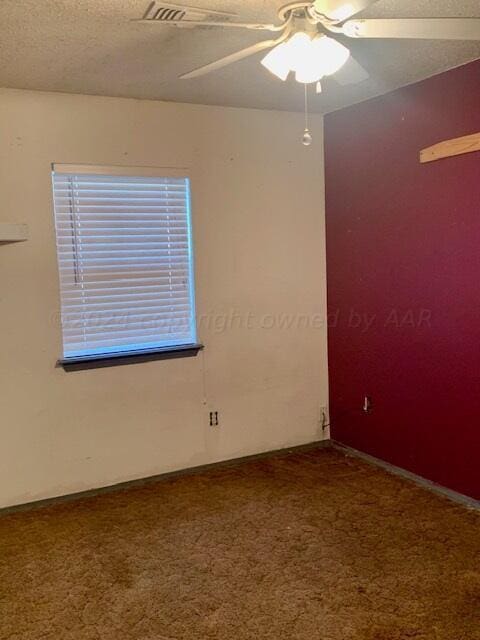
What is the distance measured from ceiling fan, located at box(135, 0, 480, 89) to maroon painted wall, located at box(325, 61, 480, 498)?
116cm

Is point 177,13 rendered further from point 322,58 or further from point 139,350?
point 139,350

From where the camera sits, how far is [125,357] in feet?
11.8

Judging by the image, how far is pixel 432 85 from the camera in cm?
321

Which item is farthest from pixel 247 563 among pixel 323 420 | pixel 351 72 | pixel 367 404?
pixel 351 72

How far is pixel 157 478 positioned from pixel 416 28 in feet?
9.59

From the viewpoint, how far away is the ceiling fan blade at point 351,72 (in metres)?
2.27

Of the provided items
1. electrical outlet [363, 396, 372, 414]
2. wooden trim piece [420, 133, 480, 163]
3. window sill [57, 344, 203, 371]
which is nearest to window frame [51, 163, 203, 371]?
window sill [57, 344, 203, 371]

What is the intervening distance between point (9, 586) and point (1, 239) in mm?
1733

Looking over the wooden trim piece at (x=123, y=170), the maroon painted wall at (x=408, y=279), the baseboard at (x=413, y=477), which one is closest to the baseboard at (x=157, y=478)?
the baseboard at (x=413, y=477)

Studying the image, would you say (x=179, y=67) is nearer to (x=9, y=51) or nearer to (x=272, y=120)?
(x=9, y=51)

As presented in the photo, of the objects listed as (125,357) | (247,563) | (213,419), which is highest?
(125,357)

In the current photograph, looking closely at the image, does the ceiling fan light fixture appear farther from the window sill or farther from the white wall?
the window sill

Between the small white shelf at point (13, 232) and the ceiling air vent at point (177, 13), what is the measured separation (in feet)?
4.70

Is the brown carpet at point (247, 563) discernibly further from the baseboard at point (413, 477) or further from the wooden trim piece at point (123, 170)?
the wooden trim piece at point (123, 170)
